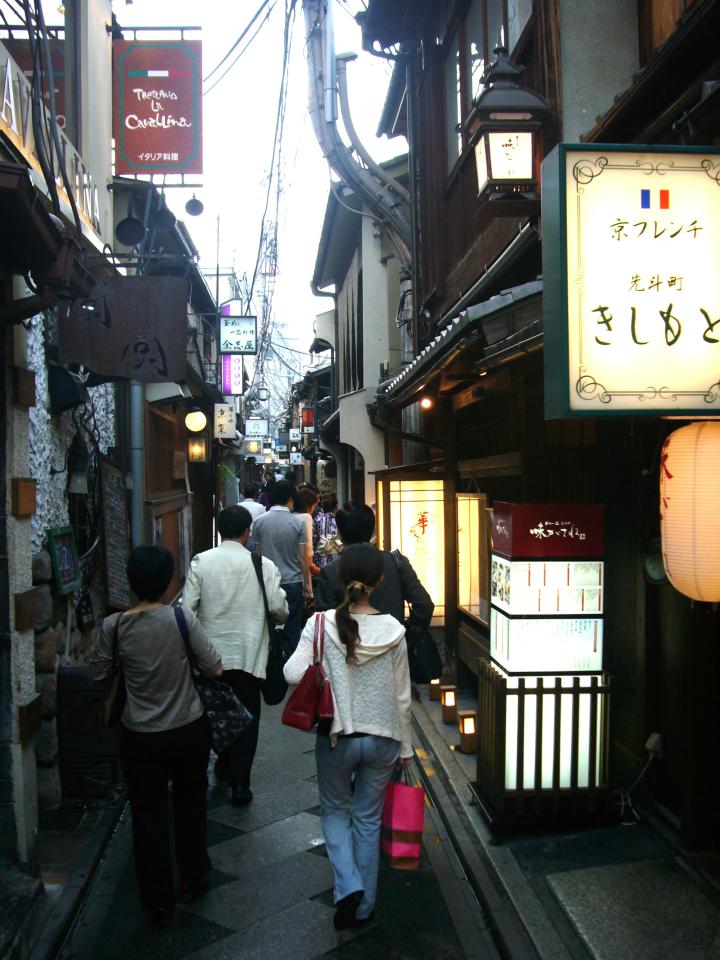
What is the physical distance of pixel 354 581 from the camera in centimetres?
483

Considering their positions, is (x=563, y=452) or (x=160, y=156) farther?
(x=160, y=156)

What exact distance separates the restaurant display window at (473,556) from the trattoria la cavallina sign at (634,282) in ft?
17.4

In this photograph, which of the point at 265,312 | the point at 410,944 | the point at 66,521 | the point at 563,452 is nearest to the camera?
the point at 410,944

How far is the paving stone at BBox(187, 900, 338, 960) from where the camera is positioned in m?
4.63

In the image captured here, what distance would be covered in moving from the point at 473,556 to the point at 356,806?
17.8 ft

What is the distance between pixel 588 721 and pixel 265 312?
21023mm

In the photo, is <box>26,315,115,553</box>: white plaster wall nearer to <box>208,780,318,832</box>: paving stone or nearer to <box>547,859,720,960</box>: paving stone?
<box>208,780,318,832</box>: paving stone

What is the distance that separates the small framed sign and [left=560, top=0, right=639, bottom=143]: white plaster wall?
19.0 ft

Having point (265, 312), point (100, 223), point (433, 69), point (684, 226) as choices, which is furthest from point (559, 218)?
point (265, 312)

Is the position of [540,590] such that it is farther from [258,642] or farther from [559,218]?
[559,218]

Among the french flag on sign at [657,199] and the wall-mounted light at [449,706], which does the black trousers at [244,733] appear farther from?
the french flag on sign at [657,199]

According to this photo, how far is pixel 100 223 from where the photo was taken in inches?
387

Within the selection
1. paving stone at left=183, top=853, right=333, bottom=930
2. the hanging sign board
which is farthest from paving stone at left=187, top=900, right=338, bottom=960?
the hanging sign board

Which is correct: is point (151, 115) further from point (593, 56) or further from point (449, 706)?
point (449, 706)
